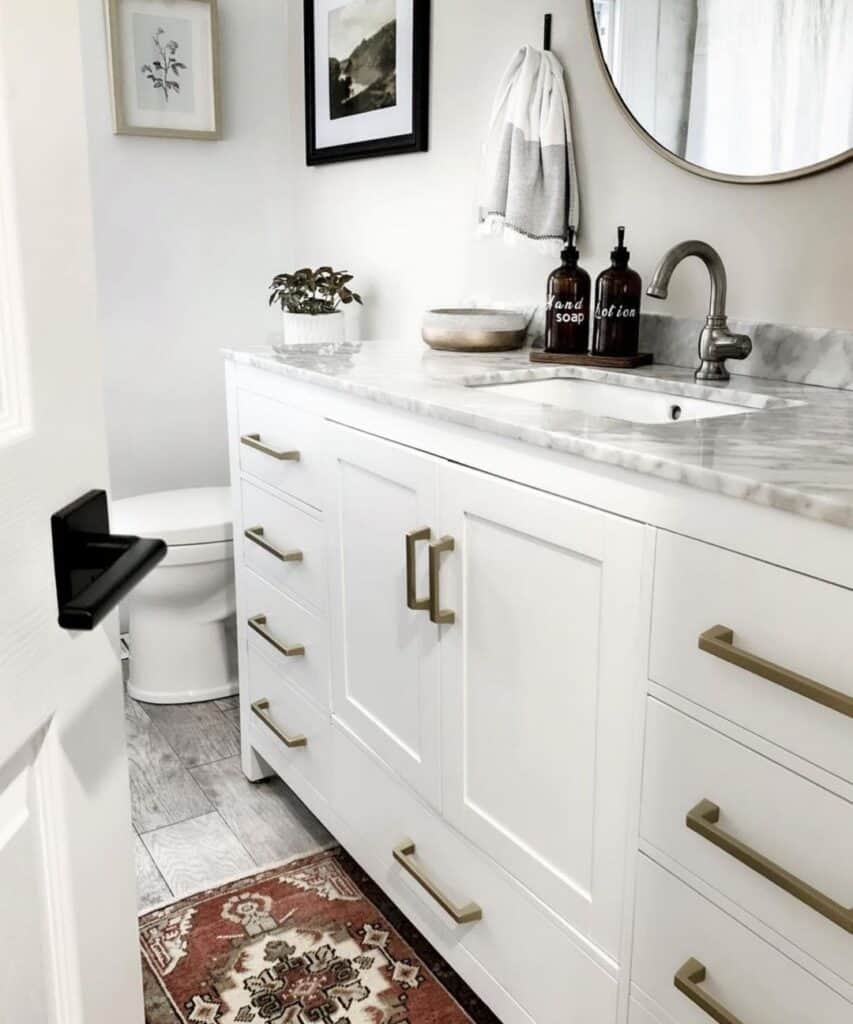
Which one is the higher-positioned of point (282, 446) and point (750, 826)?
point (282, 446)

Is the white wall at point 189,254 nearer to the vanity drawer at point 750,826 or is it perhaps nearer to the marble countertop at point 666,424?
the marble countertop at point 666,424

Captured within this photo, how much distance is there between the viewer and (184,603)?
2.46 meters

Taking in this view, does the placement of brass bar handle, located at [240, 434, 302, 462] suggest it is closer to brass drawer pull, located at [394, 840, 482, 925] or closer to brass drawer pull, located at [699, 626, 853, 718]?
brass drawer pull, located at [394, 840, 482, 925]

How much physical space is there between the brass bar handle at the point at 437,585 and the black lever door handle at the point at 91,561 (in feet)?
2.32

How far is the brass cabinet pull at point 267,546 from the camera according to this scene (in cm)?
178

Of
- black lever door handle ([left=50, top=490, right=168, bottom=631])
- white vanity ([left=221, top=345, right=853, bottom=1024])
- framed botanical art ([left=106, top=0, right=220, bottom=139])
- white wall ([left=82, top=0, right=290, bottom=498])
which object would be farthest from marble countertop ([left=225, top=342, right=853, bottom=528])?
framed botanical art ([left=106, top=0, right=220, bottom=139])

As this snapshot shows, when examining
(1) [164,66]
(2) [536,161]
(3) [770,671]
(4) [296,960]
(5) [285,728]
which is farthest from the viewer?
(1) [164,66]

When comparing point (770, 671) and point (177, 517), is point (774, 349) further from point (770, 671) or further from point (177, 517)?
point (177, 517)

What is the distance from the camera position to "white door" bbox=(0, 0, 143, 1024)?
1.73 feet

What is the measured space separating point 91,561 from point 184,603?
1898mm

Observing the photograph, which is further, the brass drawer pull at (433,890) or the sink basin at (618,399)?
the sink basin at (618,399)

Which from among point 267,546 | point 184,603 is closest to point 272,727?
point 267,546

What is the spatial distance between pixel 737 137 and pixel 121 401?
180 cm

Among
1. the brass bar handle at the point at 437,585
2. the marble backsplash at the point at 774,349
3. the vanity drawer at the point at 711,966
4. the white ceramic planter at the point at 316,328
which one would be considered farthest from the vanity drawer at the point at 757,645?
the white ceramic planter at the point at 316,328
